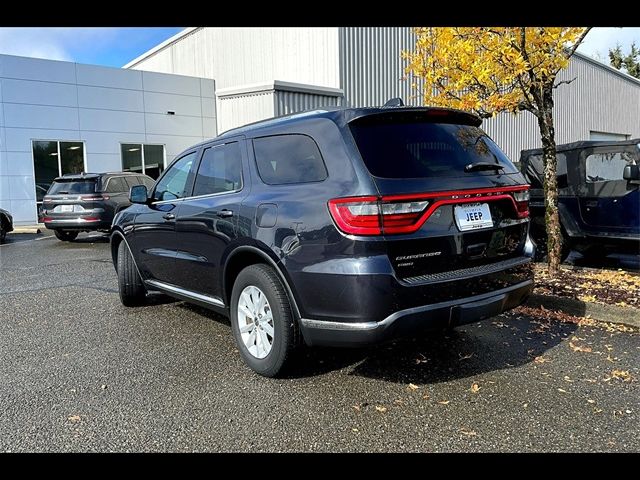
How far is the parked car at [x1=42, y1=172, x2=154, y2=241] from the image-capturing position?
12.0 metres

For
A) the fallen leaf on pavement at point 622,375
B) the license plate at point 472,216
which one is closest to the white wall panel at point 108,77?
the license plate at point 472,216

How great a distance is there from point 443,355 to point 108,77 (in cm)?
1727

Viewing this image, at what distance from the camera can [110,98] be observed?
17797 millimetres

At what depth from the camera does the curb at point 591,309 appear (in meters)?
4.89

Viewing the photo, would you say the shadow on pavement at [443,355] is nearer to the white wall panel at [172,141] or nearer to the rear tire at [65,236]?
the rear tire at [65,236]

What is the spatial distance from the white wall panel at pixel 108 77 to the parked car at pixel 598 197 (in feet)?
49.1

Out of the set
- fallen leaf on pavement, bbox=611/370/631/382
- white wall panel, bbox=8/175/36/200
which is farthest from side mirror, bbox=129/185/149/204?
white wall panel, bbox=8/175/36/200

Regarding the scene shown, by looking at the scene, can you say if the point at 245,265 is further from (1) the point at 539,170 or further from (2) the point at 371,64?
(2) the point at 371,64

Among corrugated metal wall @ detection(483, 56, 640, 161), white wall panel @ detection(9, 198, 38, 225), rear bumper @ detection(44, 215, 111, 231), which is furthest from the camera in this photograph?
corrugated metal wall @ detection(483, 56, 640, 161)

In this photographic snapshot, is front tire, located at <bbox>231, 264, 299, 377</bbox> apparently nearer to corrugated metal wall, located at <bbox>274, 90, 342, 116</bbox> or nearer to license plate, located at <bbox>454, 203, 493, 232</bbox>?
license plate, located at <bbox>454, 203, 493, 232</bbox>

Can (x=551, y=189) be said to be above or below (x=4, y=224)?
above

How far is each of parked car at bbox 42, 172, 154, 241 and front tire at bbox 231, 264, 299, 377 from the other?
29.5ft

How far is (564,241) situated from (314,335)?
20.3 ft

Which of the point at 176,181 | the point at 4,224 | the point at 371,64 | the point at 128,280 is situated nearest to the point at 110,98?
the point at 4,224
